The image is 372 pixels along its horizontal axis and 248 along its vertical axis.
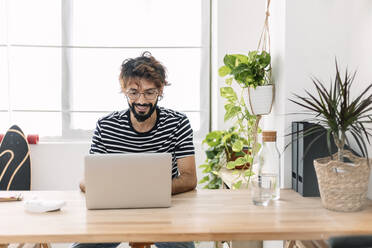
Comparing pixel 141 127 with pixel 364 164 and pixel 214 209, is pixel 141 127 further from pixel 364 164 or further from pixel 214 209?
pixel 364 164

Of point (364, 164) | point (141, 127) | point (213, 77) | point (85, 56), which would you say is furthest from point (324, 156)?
point (85, 56)

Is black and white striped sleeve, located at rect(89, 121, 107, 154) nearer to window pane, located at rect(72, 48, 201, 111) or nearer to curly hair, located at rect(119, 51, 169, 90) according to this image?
curly hair, located at rect(119, 51, 169, 90)

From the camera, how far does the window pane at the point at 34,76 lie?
343 centimetres

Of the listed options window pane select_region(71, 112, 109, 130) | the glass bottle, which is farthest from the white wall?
window pane select_region(71, 112, 109, 130)

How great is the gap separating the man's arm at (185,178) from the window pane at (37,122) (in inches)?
70.3

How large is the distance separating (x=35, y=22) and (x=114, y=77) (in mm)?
792

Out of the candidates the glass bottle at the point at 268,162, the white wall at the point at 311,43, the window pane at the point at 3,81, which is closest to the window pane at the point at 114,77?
the window pane at the point at 3,81

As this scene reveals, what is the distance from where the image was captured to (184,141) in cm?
213

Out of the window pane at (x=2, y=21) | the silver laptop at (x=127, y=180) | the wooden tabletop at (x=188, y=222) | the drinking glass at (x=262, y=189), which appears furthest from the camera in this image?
the window pane at (x=2, y=21)

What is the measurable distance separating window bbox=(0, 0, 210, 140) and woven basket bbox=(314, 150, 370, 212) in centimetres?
208

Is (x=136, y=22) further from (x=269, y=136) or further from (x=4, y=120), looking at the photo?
(x=269, y=136)

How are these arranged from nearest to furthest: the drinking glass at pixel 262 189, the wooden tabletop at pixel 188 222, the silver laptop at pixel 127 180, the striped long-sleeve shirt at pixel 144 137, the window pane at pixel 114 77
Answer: the wooden tabletop at pixel 188 222 → the silver laptop at pixel 127 180 → the drinking glass at pixel 262 189 → the striped long-sleeve shirt at pixel 144 137 → the window pane at pixel 114 77

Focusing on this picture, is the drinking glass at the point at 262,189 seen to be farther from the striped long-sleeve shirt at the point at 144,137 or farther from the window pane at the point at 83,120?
the window pane at the point at 83,120

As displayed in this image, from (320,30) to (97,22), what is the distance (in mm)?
2089
